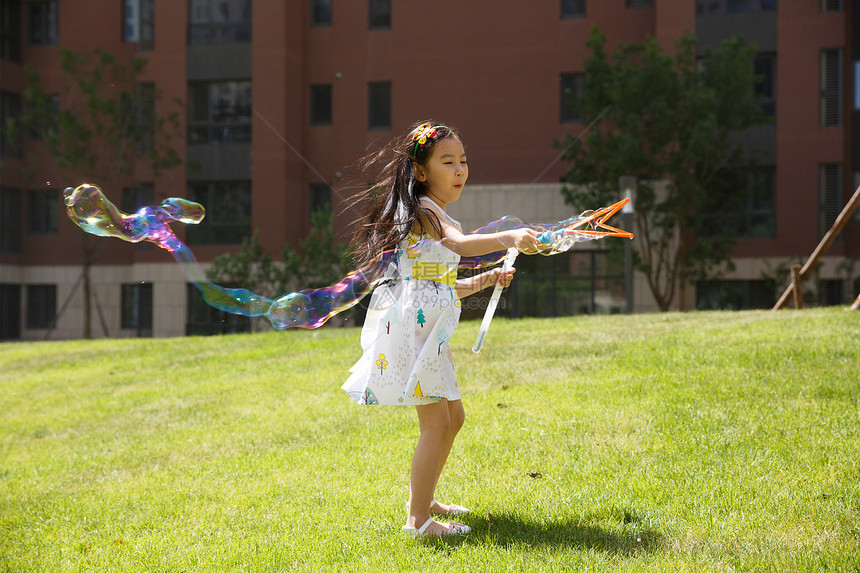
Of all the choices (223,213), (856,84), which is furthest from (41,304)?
(856,84)

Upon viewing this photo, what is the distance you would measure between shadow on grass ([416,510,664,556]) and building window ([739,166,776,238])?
21364mm

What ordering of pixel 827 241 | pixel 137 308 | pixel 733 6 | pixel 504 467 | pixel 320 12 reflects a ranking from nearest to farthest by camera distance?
pixel 504 467
pixel 827 241
pixel 733 6
pixel 320 12
pixel 137 308

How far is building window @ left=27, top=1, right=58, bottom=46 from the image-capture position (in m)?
28.4

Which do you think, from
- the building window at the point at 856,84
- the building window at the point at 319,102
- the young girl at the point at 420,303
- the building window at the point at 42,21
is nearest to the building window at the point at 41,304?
the building window at the point at 42,21

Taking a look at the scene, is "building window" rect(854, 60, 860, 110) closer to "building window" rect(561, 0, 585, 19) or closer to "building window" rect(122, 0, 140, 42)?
"building window" rect(561, 0, 585, 19)

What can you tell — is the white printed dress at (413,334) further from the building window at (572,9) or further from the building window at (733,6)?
the building window at (733,6)

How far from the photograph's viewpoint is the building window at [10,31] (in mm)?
28203

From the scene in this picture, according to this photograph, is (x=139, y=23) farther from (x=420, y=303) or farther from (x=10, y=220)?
(x=420, y=303)

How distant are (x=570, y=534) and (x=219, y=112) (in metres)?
24.3

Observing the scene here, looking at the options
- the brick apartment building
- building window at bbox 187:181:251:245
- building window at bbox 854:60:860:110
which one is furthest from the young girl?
building window at bbox 854:60:860:110

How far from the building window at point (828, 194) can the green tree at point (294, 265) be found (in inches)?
535

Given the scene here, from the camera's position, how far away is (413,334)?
12.3 ft

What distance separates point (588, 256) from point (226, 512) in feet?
65.1

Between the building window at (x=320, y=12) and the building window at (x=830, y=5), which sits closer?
the building window at (x=830, y=5)
